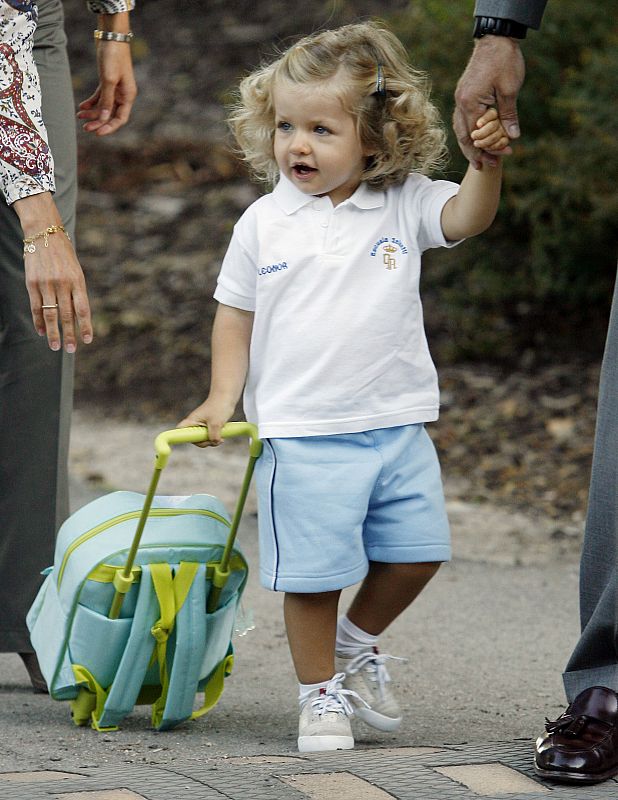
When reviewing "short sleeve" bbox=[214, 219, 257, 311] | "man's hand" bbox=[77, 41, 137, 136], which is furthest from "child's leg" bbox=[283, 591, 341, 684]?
"man's hand" bbox=[77, 41, 137, 136]

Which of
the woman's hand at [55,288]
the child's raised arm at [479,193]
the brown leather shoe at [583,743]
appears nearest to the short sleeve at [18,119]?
the woman's hand at [55,288]

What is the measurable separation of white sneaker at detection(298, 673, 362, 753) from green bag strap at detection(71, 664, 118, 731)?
1.44ft

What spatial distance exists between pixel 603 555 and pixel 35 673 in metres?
1.44

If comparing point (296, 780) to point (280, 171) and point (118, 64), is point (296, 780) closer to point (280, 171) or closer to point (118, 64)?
point (280, 171)

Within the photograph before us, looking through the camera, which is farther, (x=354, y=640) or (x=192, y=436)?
(x=354, y=640)

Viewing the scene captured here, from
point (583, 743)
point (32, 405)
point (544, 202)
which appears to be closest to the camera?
point (583, 743)

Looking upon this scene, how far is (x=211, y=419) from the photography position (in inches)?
108

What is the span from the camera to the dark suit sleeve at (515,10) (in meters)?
2.64

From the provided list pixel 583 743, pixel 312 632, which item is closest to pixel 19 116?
pixel 312 632

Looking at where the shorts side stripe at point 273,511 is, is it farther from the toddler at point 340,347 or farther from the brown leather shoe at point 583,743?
the brown leather shoe at point 583,743

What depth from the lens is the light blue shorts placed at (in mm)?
2705

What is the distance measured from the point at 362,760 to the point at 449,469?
132 inches

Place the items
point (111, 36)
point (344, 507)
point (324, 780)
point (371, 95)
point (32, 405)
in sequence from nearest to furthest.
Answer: point (324, 780) → point (344, 507) → point (371, 95) → point (32, 405) → point (111, 36)

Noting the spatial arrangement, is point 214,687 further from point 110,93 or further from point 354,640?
point 110,93
